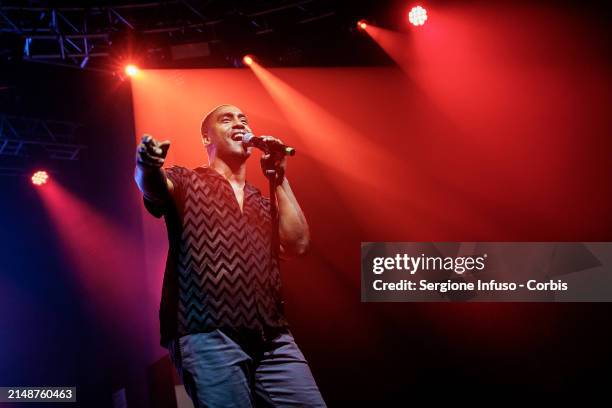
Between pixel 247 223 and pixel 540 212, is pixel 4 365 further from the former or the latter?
pixel 540 212

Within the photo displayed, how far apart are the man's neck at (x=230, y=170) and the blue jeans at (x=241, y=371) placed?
0.72 m

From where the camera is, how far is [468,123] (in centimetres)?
489

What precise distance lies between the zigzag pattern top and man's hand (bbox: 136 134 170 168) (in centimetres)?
25

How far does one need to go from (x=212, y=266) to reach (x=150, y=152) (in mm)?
523

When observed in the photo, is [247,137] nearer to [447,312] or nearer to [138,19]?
[138,19]

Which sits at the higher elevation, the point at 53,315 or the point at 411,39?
the point at 411,39

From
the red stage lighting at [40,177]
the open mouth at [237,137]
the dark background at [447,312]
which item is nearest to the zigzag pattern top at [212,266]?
the open mouth at [237,137]

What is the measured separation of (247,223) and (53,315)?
16.1 ft

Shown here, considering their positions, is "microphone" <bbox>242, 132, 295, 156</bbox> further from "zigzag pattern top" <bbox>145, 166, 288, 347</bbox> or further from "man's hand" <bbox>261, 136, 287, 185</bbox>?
"zigzag pattern top" <bbox>145, 166, 288, 347</bbox>

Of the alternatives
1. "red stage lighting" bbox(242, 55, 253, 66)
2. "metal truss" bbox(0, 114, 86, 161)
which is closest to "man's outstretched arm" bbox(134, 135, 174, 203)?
"red stage lighting" bbox(242, 55, 253, 66)

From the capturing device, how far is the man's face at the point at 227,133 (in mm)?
2535

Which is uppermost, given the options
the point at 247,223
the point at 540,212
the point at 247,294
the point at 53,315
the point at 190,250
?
the point at 540,212

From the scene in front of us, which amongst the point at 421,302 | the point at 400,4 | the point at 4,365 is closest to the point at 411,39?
the point at 400,4

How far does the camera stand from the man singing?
1.95 metres
